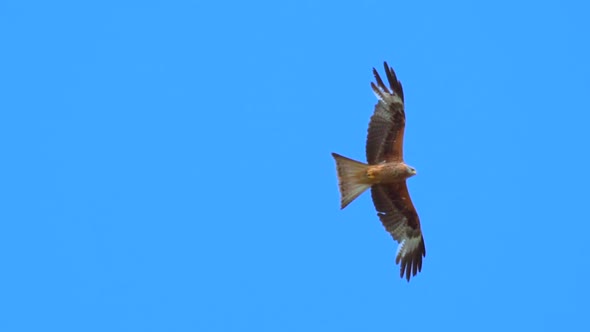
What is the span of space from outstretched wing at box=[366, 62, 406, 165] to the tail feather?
22 centimetres

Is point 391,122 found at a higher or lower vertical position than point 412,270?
higher

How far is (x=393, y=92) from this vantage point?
14.1 meters

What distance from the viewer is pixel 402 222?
15.1 meters

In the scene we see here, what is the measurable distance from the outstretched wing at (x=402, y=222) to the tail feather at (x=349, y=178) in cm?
61

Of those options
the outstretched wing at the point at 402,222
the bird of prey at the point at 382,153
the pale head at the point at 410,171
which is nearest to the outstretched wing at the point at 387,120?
the bird of prey at the point at 382,153

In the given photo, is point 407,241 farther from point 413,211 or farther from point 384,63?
point 384,63

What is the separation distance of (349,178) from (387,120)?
89 cm

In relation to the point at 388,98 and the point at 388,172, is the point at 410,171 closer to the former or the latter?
the point at 388,172

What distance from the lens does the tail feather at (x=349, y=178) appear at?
14.0 m

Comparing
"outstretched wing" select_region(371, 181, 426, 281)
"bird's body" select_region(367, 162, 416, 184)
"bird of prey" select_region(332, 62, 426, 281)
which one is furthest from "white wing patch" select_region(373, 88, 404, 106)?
"outstretched wing" select_region(371, 181, 426, 281)

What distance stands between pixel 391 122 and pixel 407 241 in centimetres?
196

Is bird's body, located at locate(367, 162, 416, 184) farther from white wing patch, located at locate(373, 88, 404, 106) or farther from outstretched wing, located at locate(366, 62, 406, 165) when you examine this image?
white wing patch, located at locate(373, 88, 404, 106)

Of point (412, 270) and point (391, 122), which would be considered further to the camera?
point (412, 270)

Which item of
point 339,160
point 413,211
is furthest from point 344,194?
point 413,211
